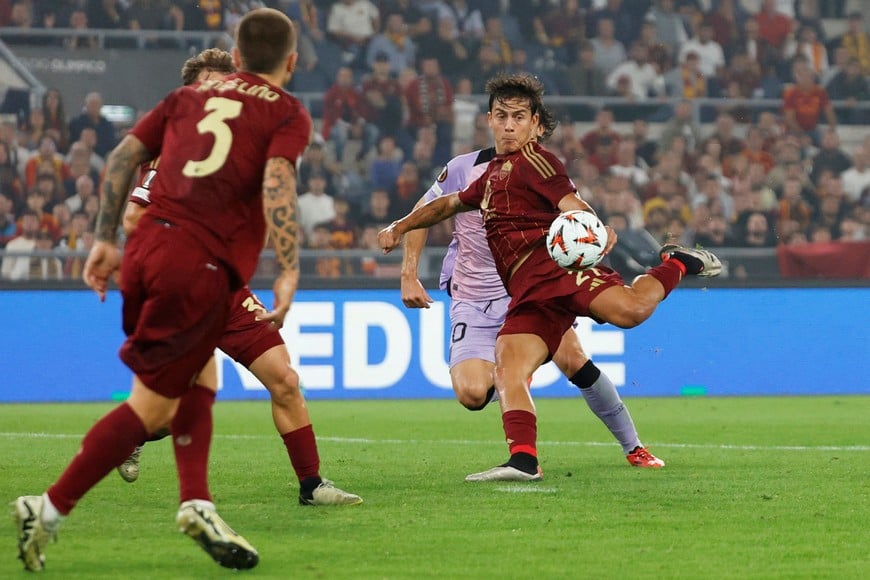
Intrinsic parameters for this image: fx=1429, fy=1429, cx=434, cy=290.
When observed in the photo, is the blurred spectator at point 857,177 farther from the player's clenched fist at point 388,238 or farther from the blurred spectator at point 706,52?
the player's clenched fist at point 388,238

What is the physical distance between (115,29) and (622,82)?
6372mm

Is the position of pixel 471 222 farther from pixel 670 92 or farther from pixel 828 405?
pixel 670 92

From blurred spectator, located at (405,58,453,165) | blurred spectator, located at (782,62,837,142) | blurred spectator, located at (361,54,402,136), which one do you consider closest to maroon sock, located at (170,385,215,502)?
blurred spectator, located at (405,58,453,165)

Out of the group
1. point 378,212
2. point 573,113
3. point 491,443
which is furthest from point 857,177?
point 491,443

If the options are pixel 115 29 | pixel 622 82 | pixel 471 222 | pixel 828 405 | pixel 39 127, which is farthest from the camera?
pixel 622 82

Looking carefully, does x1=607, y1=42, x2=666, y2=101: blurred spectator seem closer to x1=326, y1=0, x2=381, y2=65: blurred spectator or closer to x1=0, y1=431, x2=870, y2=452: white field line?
x1=326, y1=0, x2=381, y2=65: blurred spectator

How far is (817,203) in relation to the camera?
17.2m

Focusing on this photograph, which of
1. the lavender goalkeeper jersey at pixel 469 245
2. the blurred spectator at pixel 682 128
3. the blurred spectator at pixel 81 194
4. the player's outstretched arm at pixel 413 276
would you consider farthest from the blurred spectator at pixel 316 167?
the player's outstretched arm at pixel 413 276

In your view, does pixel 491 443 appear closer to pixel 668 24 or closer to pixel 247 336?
pixel 247 336

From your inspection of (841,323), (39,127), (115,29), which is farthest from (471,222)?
(115,29)

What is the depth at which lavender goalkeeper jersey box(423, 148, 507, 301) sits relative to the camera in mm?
8273

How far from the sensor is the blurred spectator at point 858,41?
62.8 ft

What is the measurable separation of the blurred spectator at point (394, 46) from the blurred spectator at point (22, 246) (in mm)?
5172

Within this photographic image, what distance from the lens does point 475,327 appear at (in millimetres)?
8289
